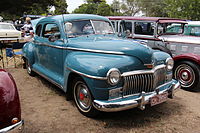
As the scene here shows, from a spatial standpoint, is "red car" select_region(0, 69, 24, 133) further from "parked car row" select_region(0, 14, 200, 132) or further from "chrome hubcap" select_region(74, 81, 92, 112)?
"chrome hubcap" select_region(74, 81, 92, 112)

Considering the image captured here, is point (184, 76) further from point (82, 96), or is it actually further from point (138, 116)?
point (82, 96)

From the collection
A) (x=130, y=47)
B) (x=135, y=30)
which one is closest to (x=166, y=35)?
(x=135, y=30)

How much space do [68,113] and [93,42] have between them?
4.66 feet

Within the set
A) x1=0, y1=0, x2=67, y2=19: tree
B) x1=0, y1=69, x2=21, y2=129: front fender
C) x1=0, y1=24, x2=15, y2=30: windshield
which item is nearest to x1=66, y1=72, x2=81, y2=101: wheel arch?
x1=0, y1=69, x2=21, y2=129: front fender

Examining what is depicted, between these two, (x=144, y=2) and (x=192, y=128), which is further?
(x=144, y=2)

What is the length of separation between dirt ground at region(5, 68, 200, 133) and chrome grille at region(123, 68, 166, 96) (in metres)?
0.59

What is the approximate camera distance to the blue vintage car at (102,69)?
275cm

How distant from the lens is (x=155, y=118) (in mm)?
3277

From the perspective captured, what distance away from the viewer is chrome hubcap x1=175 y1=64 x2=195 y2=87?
15.4 feet

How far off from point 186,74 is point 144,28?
248 centimetres

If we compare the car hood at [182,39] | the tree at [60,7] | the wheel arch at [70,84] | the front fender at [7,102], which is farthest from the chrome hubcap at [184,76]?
the tree at [60,7]

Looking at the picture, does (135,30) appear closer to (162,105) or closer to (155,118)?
(162,105)

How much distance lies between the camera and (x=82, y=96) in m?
3.28

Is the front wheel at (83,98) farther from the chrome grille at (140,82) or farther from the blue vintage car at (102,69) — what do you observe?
the chrome grille at (140,82)
